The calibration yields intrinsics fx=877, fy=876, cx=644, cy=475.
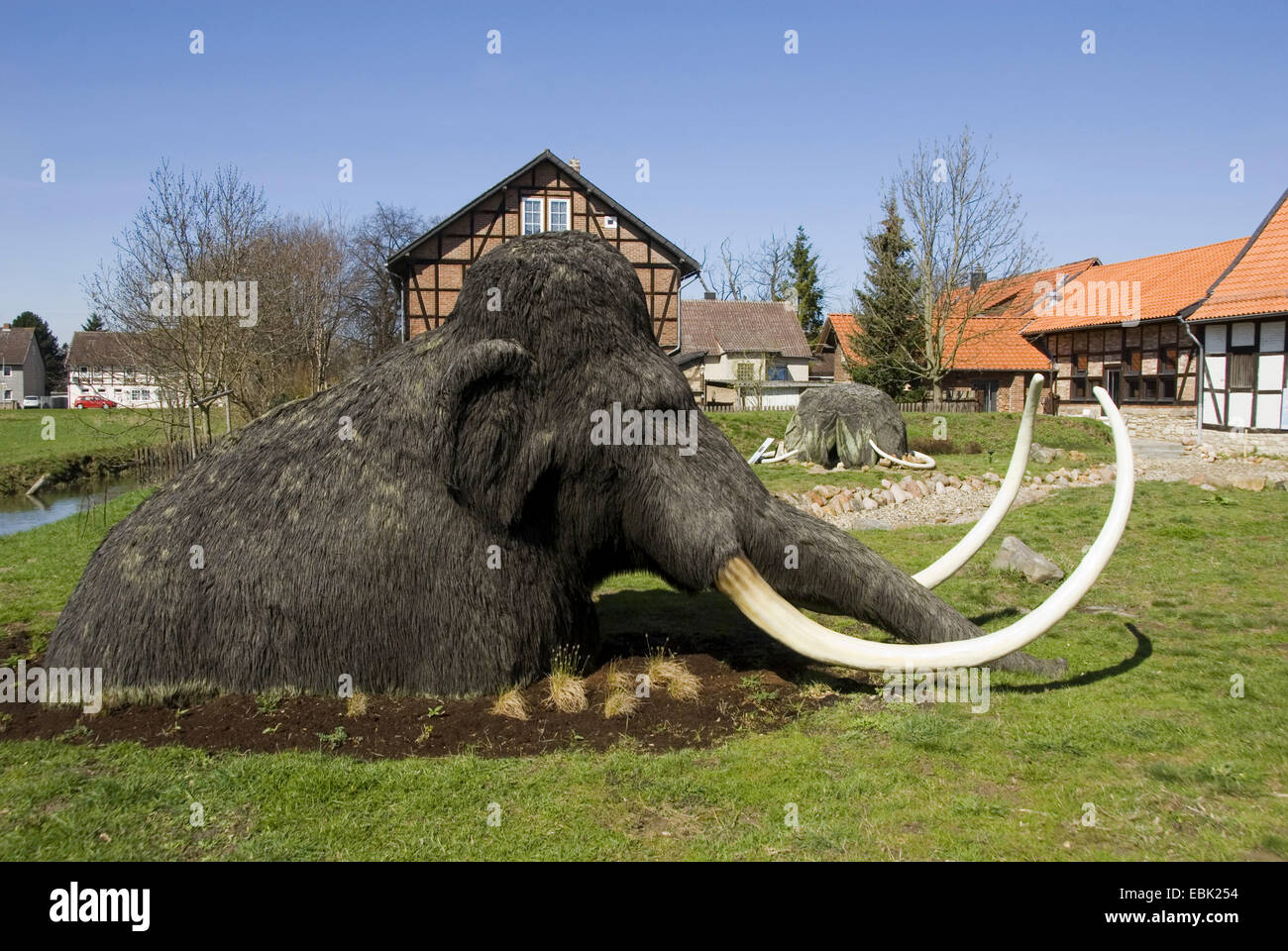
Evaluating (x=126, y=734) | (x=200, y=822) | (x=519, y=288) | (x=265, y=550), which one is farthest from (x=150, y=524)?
(x=519, y=288)

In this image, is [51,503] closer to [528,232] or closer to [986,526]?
[528,232]

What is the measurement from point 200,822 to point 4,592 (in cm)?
631

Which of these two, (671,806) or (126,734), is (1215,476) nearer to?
(671,806)

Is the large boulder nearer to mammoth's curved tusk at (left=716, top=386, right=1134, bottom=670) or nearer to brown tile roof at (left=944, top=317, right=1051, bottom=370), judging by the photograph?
mammoth's curved tusk at (left=716, top=386, right=1134, bottom=670)

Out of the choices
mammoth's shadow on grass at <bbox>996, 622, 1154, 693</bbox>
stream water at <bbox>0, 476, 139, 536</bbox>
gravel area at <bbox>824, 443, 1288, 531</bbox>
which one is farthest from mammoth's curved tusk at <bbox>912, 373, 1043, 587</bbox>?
stream water at <bbox>0, 476, 139, 536</bbox>

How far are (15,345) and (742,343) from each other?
60.9 meters

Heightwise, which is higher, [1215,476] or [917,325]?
[917,325]

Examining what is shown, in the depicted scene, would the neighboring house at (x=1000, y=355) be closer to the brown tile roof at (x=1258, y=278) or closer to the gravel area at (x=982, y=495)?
the brown tile roof at (x=1258, y=278)

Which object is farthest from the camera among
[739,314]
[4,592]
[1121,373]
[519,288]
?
[739,314]

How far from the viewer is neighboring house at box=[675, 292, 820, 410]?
4994 centimetres

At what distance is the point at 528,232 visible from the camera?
2541 cm

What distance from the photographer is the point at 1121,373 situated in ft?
115

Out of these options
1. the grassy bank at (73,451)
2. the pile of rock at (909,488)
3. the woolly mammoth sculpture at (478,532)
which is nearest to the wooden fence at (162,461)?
the grassy bank at (73,451)

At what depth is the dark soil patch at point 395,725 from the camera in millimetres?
4582
